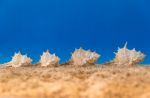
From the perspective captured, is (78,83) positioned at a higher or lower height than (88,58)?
lower

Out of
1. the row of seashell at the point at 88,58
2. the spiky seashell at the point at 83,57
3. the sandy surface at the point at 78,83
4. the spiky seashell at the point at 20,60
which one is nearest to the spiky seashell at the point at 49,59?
the row of seashell at the point at 88,58

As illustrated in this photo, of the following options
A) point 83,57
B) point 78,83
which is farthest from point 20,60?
point 78,83

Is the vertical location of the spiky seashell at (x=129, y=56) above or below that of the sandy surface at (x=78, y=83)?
above

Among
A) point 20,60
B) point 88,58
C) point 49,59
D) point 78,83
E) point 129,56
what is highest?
point 20,60

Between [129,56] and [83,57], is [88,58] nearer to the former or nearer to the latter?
[83,57]

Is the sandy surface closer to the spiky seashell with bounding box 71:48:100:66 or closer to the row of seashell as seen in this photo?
the row of seashell

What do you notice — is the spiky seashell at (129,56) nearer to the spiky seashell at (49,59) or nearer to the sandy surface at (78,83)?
the sandy surface at (78,83)

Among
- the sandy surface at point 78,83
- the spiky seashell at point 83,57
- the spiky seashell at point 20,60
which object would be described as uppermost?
the spiky seashell at point 20,60

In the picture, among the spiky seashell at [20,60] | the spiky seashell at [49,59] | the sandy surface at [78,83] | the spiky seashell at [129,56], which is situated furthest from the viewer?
the spiky seashell at [20,60]
